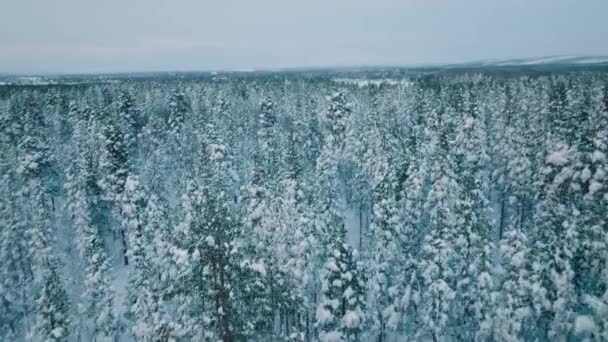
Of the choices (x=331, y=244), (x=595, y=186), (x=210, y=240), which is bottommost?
(x=331, y=244)

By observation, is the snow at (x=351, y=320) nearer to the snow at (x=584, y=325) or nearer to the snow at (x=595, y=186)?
the snow at (x=584, y=325)

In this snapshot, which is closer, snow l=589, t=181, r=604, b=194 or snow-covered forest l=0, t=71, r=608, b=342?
snow-covered forest l=0, t=71, r=608, b=342

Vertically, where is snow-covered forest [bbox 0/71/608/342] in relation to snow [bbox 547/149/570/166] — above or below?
below

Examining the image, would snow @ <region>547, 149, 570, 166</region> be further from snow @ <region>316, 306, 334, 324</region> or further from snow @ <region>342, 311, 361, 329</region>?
snow @ <region>316, 306, 334, 324</region>

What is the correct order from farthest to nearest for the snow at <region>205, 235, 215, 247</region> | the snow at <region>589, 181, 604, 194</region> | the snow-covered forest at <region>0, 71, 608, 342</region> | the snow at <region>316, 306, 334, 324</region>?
the snow at <region>589, 181, 604, 194</region>, the snow at <region>316, 306, 334, 324</region>, the snow-covered forest at <region>0, 71, 608, 342</region>, the snow at <region>205, 235, 215, 247</region>

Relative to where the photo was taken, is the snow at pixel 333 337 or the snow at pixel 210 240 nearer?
the snow at pixel 210 240

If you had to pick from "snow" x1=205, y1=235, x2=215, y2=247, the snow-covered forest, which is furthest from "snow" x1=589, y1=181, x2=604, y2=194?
"snow" x1=205, y1=235, x2=215, y2=247

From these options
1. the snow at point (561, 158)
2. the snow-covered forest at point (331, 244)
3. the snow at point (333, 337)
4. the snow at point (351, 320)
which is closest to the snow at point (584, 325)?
the snow-covered forest at point (331, 244)

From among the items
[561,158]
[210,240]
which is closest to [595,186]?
[561,158]

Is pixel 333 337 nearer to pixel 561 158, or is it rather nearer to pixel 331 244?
pixel 331 244
